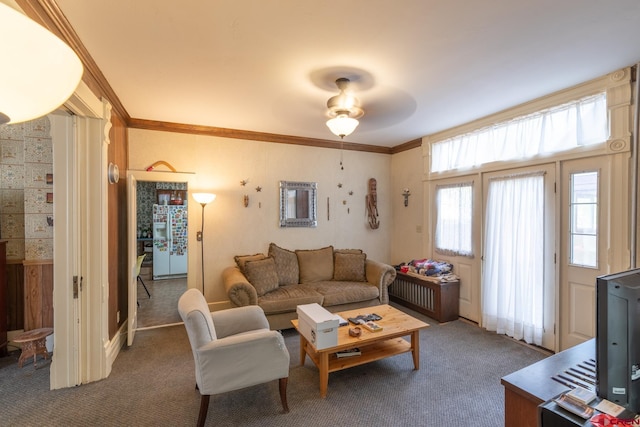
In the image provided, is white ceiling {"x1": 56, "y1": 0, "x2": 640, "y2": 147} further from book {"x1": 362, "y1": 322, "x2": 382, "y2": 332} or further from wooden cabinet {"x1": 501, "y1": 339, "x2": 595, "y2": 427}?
book {"x1": 362, "y1": 322, "x2": 382, "y2": 332}

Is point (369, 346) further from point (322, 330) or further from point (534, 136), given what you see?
point (534, 136)

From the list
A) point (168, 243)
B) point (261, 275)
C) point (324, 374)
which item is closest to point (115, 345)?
point (261, 275)

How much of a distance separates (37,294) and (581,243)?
540 centimetres

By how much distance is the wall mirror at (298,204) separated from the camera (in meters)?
4.39

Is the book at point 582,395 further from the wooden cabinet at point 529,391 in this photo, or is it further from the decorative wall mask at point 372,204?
the decorative wall mask at point 372,204

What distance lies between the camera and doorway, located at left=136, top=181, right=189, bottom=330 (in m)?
5.04

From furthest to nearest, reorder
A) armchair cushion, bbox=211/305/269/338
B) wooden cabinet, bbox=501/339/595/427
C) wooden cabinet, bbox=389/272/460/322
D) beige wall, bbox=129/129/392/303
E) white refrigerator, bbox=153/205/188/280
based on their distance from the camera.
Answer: white refrigerator, bbox=153/205/188/280 < beige wall, bbox=129/129/392/303 < wooden cabinet, bbox=389/272/460/322 < armchair cushion, bbox=211/305/269/338 < wooden cabinet, bbox=501/339/595/427

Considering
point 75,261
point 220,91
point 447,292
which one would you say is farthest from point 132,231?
point 447,292

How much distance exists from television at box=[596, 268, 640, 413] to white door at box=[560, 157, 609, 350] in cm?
220

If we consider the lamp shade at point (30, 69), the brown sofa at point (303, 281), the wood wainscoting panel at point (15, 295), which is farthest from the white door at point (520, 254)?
the wood wainscoting panel at point (15, 295)

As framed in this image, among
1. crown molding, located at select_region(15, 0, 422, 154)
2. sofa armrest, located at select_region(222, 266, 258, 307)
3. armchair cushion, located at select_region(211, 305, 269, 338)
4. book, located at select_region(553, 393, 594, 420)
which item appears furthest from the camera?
sofa armrest, located at select_region(222, 266, 258, 307)

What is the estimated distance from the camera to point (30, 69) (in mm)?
592

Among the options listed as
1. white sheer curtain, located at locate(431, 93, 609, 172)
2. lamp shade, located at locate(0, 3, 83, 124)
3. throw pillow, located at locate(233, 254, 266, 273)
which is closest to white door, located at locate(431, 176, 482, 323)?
white sheer curtain, located at locate(431, 93, 609, 172)

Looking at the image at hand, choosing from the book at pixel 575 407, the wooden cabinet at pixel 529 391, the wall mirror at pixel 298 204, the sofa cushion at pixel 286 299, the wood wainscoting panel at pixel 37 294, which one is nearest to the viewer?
the book at pixel 575 407
